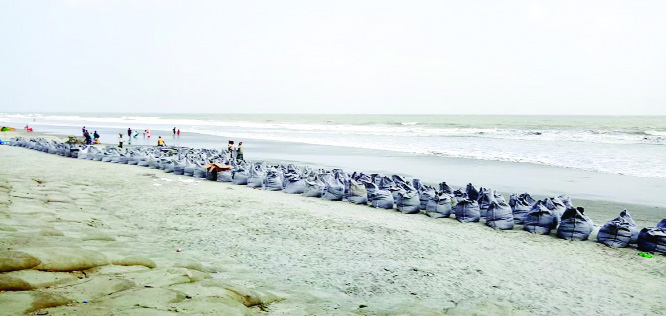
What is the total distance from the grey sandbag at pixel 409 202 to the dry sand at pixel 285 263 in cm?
30

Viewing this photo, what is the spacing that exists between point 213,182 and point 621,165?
14769 millimetres

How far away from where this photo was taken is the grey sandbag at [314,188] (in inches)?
393

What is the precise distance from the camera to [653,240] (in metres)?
6.22

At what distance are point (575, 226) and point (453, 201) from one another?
7.51ft

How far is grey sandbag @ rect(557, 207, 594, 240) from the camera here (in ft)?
22.6

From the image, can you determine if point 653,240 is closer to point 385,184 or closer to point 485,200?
point 485,200

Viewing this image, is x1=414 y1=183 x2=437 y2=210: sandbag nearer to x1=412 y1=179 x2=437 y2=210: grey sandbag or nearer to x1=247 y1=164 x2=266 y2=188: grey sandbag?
x1=412 y1=179 x2=437 y2=210: grey sandbag

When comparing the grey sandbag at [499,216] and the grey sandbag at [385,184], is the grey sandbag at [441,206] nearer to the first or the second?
the grey sandbag at [499,216]

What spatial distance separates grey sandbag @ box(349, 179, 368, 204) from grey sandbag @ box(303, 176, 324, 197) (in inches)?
29.9

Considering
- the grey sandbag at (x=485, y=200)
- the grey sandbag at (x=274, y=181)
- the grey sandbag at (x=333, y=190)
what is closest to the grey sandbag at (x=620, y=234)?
the grey sandbag at (x=485, y=200)

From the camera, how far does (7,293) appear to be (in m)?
3.04

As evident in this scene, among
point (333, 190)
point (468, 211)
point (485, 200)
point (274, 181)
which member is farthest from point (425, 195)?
point (274, 181)

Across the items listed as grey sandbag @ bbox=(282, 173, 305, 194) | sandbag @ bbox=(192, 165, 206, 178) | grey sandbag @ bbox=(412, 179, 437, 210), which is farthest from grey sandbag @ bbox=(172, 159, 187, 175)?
grey sandbag @ bbox=(412, 179, 437, 210)

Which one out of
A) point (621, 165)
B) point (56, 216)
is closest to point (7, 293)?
point (56, 216)
